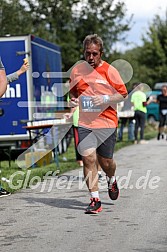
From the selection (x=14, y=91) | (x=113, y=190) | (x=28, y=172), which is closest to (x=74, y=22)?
(x=14, y=91)

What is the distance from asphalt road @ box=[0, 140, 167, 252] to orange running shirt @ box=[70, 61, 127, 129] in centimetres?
114

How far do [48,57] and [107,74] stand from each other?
12.9 metres

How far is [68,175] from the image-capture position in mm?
14703

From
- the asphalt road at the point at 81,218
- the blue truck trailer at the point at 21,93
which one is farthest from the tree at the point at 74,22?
the asphalt road at the point at 81,218

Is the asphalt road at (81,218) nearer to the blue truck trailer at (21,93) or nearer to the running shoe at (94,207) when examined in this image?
the running shoe at (94,207)

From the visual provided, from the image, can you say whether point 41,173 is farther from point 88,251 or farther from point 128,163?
point 88,251

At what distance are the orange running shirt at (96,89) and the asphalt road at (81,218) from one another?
45.1 inches

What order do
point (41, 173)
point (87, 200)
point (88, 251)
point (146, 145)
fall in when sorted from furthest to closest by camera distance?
point (146, 145), point (41, 173), point (87, 200), point (88, 251)

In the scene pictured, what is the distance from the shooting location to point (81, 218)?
9.23 m

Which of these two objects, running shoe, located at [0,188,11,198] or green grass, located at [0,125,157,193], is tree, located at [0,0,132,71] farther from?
running shoe, located at [0,188,11,198]

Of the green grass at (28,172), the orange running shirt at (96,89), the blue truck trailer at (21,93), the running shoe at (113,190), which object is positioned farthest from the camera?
the blue truck trailer at (21,93)

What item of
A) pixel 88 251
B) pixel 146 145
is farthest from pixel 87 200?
pixel 146 145

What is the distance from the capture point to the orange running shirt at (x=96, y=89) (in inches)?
380

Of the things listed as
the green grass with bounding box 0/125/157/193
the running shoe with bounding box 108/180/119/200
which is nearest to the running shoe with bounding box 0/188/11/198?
the green grass with bounding box 0/125/157/193
